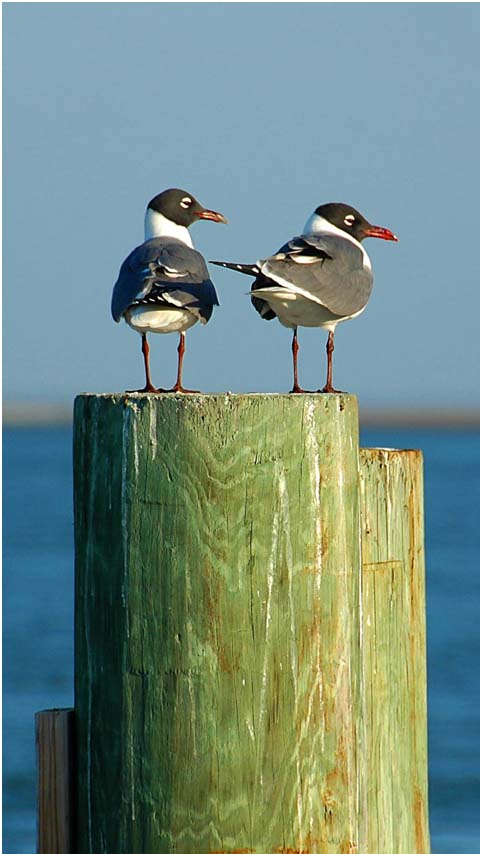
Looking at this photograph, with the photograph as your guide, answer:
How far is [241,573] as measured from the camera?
321cm

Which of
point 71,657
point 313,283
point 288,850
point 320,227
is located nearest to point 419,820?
point 288,850

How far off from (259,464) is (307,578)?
260 mm

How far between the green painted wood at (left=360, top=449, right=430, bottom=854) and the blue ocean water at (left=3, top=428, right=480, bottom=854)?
268 inches

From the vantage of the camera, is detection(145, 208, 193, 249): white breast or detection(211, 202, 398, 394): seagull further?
detection(145, 208, 193, 249): white breast

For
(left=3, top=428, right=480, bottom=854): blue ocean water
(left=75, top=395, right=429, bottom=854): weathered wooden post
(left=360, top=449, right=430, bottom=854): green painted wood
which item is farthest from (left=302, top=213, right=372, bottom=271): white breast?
(left=3, top=428, right=480, bottom=854): blue ocean water

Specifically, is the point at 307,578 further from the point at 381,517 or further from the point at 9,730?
the point at 9,730

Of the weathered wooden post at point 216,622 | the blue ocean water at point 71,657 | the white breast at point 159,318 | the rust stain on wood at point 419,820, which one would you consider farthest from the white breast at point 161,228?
the blue ocean water at point 71,657

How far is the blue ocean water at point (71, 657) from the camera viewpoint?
12.4 meters

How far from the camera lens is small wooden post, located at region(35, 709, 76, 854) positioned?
343cm

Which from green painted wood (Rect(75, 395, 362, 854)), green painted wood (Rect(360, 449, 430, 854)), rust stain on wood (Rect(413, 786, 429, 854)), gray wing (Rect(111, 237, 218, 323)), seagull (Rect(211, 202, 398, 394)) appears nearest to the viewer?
green painted wood (Rect(75, 395, 362, 854))

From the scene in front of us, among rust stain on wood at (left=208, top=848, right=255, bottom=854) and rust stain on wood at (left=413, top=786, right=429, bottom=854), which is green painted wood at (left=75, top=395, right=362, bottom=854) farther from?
rust stain on wood at (left=413, top=786, right=429, bottom=854)

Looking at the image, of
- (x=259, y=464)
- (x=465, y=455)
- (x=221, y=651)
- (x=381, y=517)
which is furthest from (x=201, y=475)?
(x=465, y=455)

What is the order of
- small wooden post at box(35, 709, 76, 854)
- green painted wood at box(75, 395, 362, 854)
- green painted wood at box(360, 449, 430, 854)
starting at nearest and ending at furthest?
green painted wood at box(75, 395, 362, 854) → small wooden post at box(35, 709, 76, 854) → green painted wood at box(360, 449, 430, 854)

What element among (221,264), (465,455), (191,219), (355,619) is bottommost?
(355,619)
